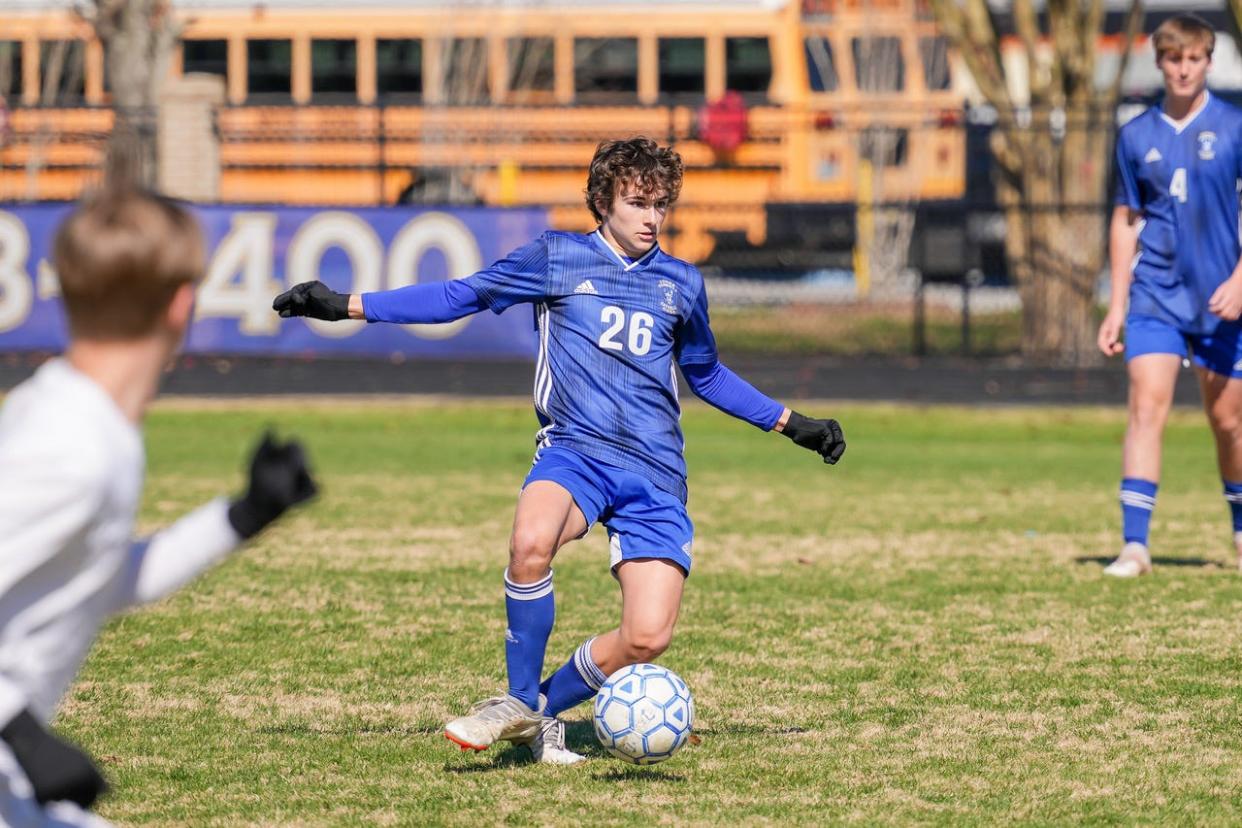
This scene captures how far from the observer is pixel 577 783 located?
16.6 ft

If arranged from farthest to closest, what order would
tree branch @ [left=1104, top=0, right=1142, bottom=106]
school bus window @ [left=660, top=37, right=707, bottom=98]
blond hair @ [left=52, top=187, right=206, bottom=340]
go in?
school bus window @ [left=660, top=37, right=707, bottom=98]
tree branch @ [left=1104, top=0, right=1142, bottom=106]
blond hair @ [left=52, top=187, right=206, bottom=340]

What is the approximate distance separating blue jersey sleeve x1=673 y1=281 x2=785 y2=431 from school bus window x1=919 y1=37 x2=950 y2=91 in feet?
74.9

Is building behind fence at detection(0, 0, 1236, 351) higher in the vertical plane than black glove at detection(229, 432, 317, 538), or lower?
higher

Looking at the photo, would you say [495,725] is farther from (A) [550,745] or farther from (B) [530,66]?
(B) [530,66]

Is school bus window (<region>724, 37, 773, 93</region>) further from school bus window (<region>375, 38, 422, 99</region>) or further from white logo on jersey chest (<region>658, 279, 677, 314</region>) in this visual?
white logo on jersey chest (<region>658, 279, 677, 314</region>)

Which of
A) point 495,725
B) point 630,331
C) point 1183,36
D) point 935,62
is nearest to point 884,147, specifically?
point 935,62

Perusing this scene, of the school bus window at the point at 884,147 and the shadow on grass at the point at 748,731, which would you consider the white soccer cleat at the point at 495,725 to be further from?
the school bus window at the point at 884,147

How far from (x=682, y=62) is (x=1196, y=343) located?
1654 cm

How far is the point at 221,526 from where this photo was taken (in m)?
3.21

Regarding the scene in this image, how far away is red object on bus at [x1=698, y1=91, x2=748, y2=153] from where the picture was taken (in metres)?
21.7

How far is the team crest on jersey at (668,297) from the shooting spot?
218 inches

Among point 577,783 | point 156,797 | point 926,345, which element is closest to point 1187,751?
point 577,783

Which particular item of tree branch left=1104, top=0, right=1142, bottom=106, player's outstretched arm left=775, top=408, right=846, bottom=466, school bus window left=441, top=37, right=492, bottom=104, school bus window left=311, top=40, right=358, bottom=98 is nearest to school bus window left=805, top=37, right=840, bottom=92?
school bus window left=441, top=37, right=492, bottom=104

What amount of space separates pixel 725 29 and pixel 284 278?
28.7 ft
